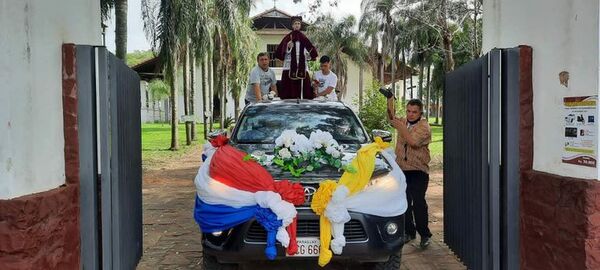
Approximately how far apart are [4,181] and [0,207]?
0.15 m

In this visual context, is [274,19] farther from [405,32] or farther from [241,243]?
[241,243]

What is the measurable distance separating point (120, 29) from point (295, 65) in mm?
6831

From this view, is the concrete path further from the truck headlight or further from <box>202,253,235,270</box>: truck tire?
the truck headlight

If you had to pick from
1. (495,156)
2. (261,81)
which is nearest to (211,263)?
(495,156)

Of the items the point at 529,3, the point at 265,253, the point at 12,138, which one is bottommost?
the point at 265,253

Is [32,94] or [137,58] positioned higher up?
[137,58]

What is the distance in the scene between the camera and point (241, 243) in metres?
4.46

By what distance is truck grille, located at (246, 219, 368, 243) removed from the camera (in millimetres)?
4449

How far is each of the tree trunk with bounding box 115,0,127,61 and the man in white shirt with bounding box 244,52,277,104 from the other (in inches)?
246

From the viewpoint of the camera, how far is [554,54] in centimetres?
373

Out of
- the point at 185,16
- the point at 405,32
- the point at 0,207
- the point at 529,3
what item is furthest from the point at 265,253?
the point at 405,32

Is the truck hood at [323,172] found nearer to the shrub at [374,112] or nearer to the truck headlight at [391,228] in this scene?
the truck headlight at [391,228]

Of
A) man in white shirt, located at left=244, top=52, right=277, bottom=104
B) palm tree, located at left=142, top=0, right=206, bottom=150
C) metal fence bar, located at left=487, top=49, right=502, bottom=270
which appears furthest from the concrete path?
palm tree, located at left=142, top=0, right=206, bottom=150

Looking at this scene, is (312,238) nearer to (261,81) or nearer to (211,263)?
(211,263)
